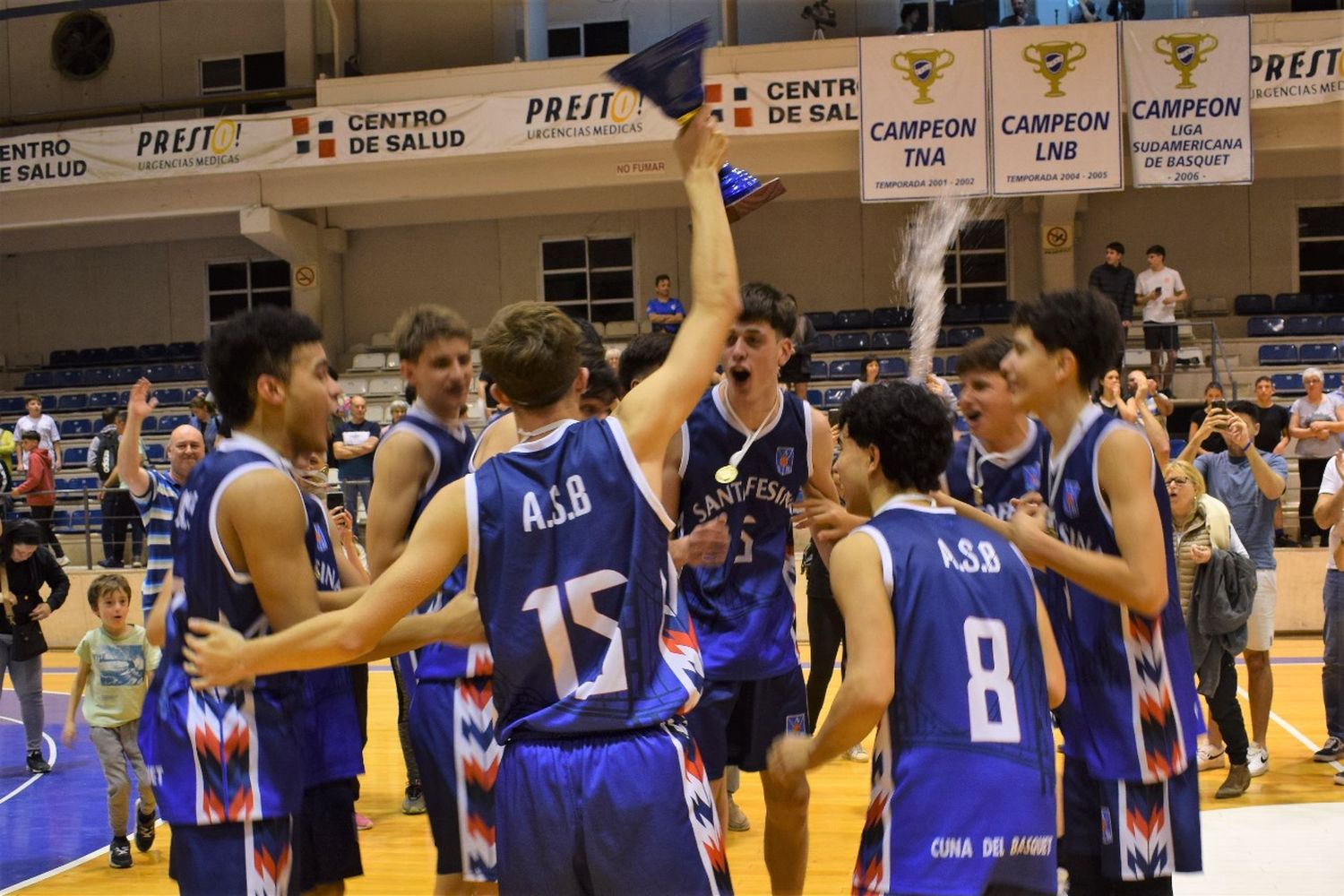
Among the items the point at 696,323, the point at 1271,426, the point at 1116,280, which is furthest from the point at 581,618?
the point at 1116,280

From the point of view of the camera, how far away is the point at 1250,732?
8.33 metres

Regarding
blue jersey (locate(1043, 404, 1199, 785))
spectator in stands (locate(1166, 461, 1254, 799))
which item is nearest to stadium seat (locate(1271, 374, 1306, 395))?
spectator in stands (locate(1166, 461, 1254, 799))

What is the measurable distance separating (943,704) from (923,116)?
1452 cm

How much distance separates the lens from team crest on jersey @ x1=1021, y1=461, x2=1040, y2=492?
167 inches

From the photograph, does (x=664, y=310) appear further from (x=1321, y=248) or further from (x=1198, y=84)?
(x=1321, y=248)

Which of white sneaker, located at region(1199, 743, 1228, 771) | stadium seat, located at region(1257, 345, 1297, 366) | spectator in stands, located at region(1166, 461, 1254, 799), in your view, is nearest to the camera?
spectator in stands, located at region(1166, 461, 1254, 799)

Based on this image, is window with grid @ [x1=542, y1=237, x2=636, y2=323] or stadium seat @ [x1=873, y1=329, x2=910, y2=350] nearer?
stadium seat @ [x1=873, y1=329, x2=910, y2=350]

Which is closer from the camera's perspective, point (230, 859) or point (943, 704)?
point (943, 704)

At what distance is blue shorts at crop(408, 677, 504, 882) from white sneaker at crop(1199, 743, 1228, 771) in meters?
5.46

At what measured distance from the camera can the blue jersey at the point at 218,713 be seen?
10.00 ft

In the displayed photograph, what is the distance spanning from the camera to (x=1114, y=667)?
350 cm

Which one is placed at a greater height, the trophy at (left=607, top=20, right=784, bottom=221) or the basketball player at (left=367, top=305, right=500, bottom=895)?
the trophy at (left=607, top=20, right=784, bottom=221)

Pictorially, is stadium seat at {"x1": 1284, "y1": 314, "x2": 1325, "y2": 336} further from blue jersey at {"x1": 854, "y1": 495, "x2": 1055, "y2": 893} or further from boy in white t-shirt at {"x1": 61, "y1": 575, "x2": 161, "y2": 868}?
blue jersey at {"x1": 854, "y1": 495, "x2": 1055, "y2": 893}

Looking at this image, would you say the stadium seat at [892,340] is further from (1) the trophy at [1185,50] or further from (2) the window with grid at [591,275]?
(1) the trophy at [1185,50]
